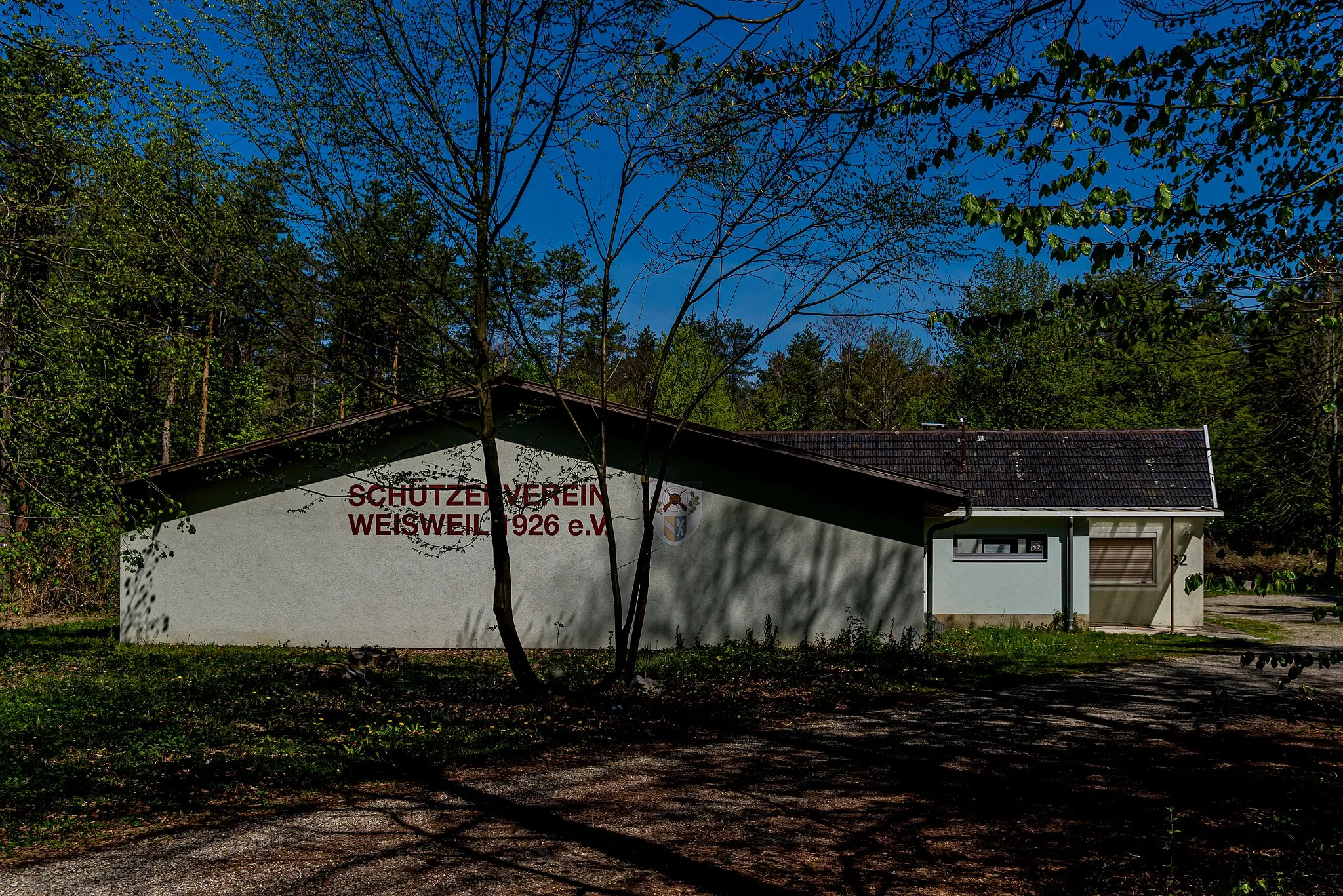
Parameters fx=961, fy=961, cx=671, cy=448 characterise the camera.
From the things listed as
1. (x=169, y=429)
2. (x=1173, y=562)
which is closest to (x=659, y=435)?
(x=1173, y=562)

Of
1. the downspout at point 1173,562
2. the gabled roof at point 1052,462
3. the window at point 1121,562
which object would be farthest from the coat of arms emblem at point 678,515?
the downspout at point 1173,562

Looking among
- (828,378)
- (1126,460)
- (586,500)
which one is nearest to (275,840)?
(586,500)

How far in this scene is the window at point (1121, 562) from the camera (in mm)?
21203

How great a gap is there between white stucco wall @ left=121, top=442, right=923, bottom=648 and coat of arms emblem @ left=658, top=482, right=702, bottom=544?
0.47 ft

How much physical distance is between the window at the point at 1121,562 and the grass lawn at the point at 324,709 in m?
3.86

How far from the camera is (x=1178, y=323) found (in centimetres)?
643

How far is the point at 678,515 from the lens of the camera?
16.0 metres

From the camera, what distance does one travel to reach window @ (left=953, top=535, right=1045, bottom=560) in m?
20.6

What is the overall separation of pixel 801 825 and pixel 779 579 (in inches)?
373

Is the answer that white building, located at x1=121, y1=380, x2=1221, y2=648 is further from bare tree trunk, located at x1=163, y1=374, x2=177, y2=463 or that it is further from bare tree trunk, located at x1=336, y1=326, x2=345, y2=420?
bare tree trunk, located at x1=163, y1=374, x2=177, y2=463

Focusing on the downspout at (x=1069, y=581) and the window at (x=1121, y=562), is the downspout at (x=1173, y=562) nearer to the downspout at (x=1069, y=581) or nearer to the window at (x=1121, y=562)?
the window at (x=1121, y=562)

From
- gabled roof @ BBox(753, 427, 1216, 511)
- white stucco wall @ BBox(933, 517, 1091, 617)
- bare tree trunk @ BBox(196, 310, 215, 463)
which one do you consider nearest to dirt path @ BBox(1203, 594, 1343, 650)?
gabled roof @ BBox(753, 427, 1216, 511)

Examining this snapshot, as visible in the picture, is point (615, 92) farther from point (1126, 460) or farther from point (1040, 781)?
point (1126, 460)

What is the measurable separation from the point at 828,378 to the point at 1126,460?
2889cm
